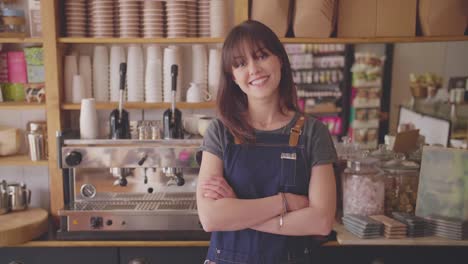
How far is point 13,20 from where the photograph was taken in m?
2.50

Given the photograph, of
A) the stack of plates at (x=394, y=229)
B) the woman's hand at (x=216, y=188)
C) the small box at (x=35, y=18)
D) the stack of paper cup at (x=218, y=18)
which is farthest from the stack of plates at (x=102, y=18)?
the stack of plates at (x=394, y=229)

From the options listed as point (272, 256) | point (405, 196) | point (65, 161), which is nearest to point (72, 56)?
point (65, 161)

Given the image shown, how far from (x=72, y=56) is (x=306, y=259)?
1.67 m

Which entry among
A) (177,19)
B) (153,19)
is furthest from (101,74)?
(177,19)

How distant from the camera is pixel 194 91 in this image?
8.11 feet

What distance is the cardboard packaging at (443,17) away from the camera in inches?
90.0

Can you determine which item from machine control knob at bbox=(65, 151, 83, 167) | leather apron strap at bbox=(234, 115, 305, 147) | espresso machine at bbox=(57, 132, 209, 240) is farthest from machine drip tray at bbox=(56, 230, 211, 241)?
leather apron strap at bbox=(234, 115, 305, 147)

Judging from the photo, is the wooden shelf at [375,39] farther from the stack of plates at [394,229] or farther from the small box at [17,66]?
the small box at [17,66]

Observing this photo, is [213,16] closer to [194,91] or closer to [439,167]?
[194,91]

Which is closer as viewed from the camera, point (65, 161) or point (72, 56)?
point (65, 161)

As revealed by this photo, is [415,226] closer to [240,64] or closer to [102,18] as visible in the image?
[240,64]

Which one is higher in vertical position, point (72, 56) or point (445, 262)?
point (72, 56)

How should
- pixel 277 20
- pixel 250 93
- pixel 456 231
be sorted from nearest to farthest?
1. pixel 250 93
2. pixel 456 231
3. pixel 277 20

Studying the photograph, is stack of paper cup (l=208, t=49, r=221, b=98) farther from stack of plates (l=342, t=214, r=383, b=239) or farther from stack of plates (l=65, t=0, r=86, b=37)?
stack of plates (l=342, t=214, r=383, b=239)
